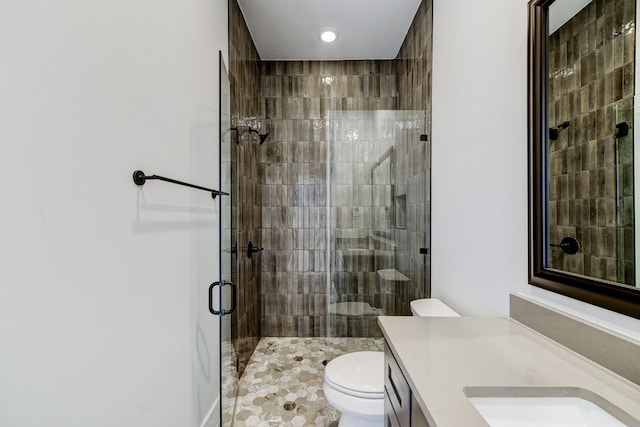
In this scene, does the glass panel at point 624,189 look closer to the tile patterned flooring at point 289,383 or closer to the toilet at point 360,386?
the toilet at point 360,386

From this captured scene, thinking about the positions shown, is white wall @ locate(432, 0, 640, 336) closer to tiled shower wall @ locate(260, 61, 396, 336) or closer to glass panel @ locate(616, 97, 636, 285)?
glass panel @ locate(616, 97, 636, 285)

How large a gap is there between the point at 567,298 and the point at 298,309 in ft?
8.29

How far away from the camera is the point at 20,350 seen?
2.03 feet

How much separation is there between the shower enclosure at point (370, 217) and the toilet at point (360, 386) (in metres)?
Answer: 0.74

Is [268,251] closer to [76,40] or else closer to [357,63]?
[357,63]

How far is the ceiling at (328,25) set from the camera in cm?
228

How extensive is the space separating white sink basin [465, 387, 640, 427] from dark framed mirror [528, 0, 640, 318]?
0.26 metres

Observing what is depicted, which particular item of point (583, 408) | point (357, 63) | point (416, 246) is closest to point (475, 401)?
point (583, 408)

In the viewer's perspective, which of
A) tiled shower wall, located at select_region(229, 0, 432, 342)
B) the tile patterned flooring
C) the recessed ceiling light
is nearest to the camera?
the tile patterned flooring

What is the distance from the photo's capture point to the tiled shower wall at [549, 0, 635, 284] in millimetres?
764

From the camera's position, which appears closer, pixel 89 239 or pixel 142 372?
pixel 89 239

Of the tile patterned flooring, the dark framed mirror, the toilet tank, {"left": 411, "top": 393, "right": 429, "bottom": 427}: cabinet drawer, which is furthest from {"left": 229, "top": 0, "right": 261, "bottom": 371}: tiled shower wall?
the dark framed mirror

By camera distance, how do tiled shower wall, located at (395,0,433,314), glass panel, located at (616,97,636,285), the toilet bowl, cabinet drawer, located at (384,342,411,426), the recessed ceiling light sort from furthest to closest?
1. the recessed ceiling light
2. tiled shower wall, located at (395,0,433,314)
3. the toilet bowl
4. cabinet drawer, located at (384,342,411,426)
5. glass panel, located at (616,97,636,285)

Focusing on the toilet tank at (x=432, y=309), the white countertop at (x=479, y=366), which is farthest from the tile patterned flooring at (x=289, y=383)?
the white countertop at (x=479, y=366)
